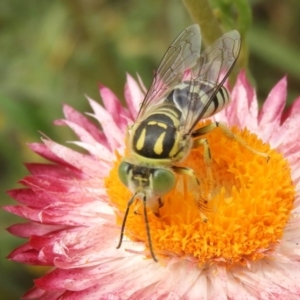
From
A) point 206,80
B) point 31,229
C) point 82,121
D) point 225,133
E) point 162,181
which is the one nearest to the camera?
point 162,181

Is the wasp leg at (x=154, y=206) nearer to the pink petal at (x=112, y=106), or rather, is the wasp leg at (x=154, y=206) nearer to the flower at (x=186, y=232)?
the flower at (x=186, y=232)

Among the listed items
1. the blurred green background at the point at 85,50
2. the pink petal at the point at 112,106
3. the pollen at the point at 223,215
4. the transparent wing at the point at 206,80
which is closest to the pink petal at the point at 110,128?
the pink petal at the point at 112,106

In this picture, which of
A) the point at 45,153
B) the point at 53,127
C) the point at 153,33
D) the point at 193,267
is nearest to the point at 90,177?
the point at 45,153

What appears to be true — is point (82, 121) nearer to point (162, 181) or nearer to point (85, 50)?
point (162, 181)

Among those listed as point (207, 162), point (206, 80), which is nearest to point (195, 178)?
point (207, 162)

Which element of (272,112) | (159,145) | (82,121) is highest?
(82,121)

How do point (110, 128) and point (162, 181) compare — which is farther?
point (110, 128)

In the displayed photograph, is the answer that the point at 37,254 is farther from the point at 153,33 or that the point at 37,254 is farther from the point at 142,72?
the point at 153,33
